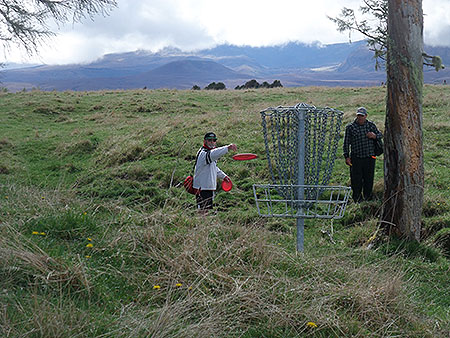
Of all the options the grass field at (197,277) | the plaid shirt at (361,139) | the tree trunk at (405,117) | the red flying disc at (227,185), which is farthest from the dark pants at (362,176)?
the red flying disc at (227,185)

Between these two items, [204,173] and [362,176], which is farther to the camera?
[362,176]

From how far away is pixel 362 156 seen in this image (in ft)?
29.4

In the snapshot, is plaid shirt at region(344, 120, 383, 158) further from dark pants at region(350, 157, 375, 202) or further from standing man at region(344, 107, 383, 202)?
dark pants at region(350, 157, 375, 202)

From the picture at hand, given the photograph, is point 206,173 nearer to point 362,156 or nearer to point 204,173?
point 204,173

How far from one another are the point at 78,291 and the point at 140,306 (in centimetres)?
50

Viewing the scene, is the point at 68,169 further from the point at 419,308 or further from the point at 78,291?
the point at 419,308

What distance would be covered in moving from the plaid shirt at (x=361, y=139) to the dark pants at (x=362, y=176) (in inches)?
4.9

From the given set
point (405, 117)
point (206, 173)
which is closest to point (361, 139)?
point (405, 117)

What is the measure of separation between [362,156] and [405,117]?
103 inches

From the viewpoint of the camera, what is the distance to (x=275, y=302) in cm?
357

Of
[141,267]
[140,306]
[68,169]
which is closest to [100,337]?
[140,306]

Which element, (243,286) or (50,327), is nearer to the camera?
(50,327)

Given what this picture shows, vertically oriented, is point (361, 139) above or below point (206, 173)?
above

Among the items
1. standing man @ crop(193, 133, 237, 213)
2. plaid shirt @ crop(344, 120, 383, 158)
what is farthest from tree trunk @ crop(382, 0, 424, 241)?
standing man @ crop(193, 133, 237, 213)
